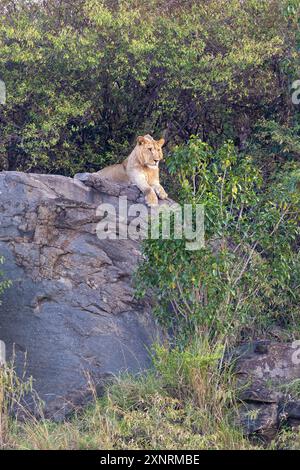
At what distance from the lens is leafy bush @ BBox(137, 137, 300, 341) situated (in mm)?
10352

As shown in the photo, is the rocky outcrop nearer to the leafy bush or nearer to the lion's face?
the leafy bush

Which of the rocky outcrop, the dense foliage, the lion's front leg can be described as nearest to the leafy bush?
the rocky outcrop

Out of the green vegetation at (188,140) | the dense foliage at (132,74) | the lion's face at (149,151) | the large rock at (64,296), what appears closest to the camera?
the green vegetation at (188,140)

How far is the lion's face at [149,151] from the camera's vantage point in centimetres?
1334

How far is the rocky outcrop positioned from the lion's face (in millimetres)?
3552

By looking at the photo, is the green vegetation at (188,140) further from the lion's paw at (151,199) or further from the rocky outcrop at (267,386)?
the lion's paw at (151,199)

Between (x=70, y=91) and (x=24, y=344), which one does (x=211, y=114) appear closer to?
(x=70, y=91)

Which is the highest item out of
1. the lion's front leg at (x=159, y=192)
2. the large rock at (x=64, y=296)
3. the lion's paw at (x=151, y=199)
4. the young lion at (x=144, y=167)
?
the young lion at (x=144, y=167)

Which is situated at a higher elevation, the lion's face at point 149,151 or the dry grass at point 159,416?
the lion's face at point 149,151

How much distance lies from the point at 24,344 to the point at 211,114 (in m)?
5.90

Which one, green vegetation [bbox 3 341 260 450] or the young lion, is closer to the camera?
green vegetation [bbox 3 341 260 450]

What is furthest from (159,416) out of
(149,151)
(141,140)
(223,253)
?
(141,140)

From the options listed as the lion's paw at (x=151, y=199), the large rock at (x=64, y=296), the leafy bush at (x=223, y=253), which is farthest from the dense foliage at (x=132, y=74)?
the leafy bush at (x=223, y=253)

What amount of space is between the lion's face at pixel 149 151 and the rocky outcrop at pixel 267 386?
3.55 m
